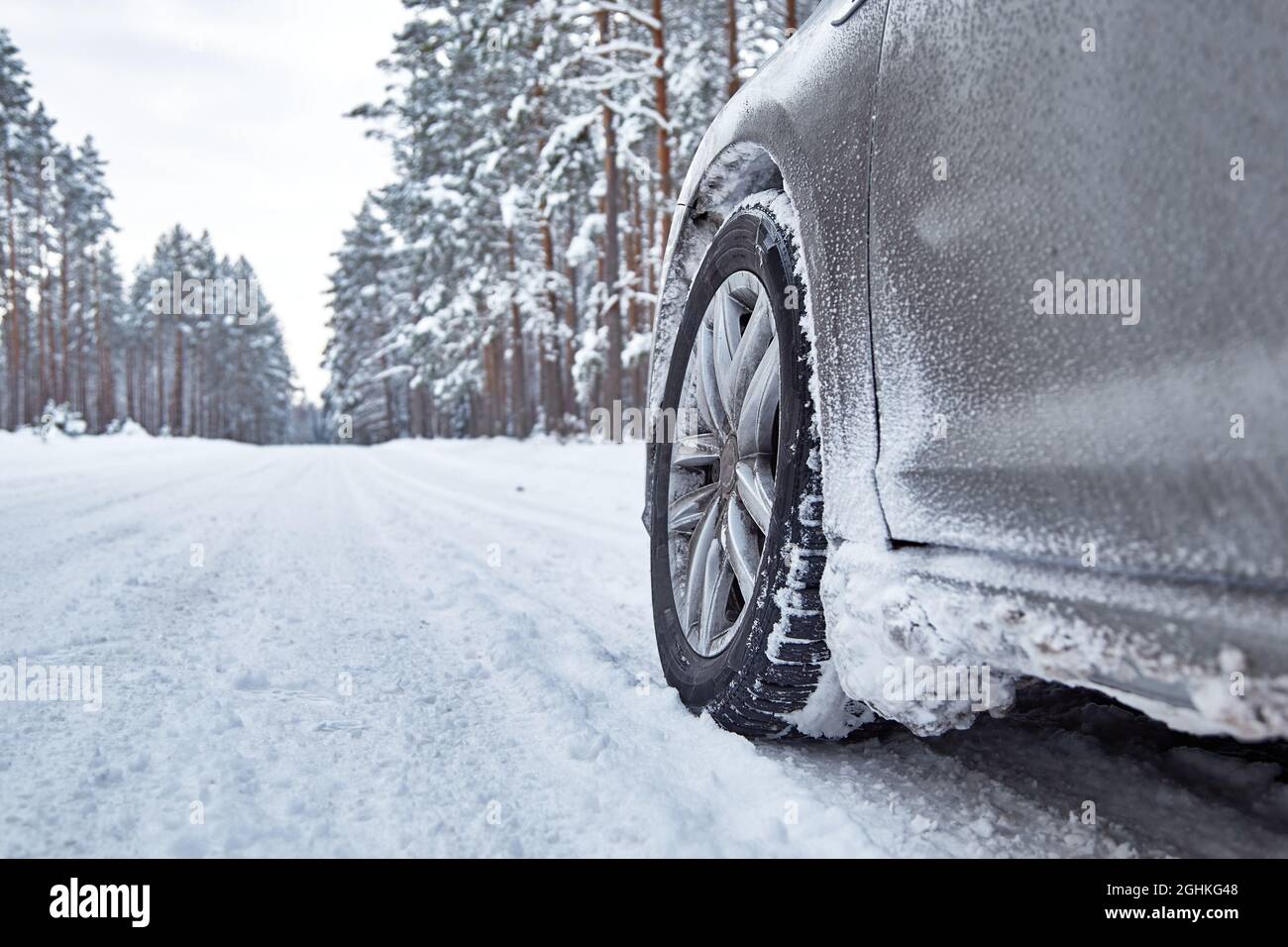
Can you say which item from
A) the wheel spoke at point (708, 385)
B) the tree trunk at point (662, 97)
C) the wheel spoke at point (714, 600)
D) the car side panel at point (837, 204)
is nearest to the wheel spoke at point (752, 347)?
the wheel spoke at point (708, 385)

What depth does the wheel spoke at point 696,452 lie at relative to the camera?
206cm

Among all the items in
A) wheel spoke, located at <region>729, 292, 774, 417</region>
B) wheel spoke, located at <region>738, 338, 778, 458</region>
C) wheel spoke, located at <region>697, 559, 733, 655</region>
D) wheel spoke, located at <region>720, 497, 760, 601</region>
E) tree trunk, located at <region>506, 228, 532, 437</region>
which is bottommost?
wheel spoke, located at <region>697, 559, 733, 655</region>

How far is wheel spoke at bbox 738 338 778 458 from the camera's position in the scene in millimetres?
1763

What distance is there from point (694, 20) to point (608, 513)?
17.2 meters

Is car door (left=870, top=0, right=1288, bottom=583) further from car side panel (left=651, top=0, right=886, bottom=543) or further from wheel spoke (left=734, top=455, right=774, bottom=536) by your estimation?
wheel spoke (left=734, top=455, right=774, bottom=536)

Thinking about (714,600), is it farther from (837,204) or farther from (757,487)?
(837,204)

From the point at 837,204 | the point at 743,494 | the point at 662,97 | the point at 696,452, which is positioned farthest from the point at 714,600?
the point at 662,97

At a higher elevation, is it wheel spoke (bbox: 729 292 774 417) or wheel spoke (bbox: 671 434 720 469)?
wheel spoke (bbox: 729 292 774 417)

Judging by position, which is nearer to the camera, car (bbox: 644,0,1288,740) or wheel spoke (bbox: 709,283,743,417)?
car (bbox: 644,0,1288,740)

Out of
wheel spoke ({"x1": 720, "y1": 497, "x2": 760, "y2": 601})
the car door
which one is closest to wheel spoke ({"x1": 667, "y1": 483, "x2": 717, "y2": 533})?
wheel spoke ({"x1": 720, "y1": 497, "x2": 760, "y2": 601})

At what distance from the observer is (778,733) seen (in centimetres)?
169

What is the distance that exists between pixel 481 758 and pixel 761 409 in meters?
1.02

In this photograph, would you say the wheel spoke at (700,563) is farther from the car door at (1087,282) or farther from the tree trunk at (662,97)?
the tree trunk at (662,97)
